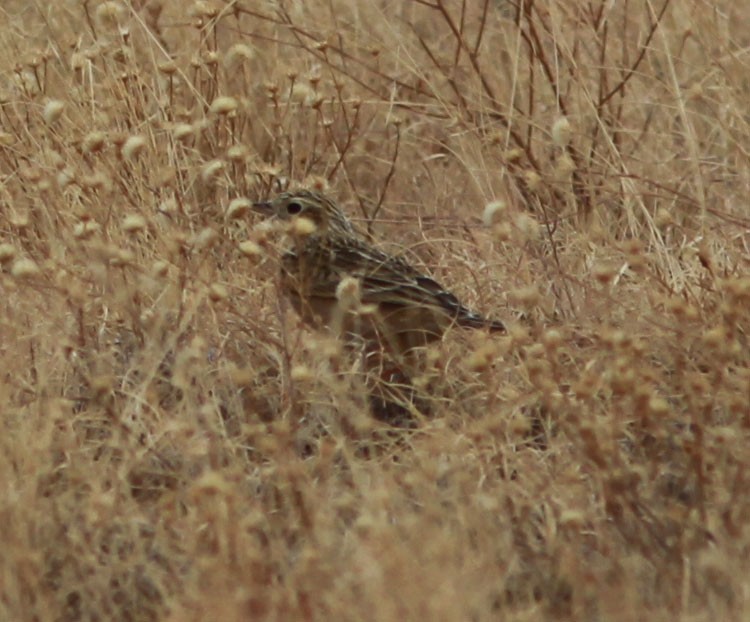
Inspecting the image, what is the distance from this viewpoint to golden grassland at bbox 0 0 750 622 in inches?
175

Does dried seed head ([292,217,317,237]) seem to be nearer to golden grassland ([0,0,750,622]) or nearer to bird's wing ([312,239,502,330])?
golden grassland ([0,0,750,622])

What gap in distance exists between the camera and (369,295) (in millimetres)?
5703

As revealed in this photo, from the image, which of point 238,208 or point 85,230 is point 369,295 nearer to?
point 238,208

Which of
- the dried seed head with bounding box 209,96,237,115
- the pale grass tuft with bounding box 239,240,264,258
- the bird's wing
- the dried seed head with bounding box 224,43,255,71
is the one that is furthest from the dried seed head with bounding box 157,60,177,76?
the pale grass tuft with bounding box 239,240,264,258

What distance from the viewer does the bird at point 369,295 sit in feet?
18.6

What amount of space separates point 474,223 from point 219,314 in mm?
1588

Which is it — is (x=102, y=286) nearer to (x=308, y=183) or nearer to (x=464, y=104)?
(x=308, y=183)

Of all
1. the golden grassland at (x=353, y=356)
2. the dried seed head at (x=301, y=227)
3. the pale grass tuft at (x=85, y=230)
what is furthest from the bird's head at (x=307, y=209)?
the dried seed head at (x=301, y=227)

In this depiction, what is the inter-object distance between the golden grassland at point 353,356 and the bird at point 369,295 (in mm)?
98

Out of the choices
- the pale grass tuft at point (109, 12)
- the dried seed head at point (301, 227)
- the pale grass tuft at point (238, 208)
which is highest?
the pale grass tuft at point (109, 12)

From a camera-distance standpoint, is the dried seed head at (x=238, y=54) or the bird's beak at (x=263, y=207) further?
the dried seed head at (x=238, y=54)

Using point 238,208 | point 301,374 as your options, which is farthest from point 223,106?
point 301,374

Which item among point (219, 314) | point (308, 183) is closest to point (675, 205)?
point (308, 183)

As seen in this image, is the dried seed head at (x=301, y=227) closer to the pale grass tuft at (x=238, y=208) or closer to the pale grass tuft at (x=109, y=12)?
the pale grass tuft at (x=238, y=208)
